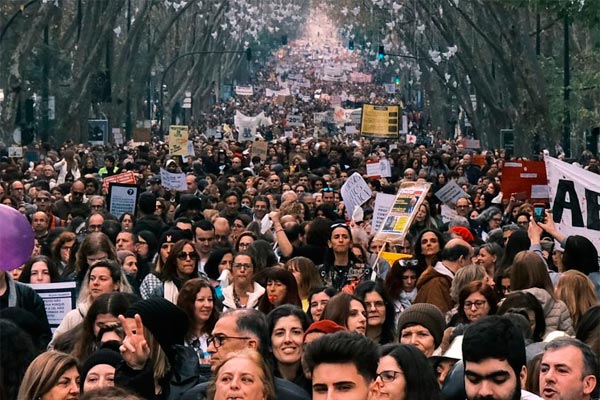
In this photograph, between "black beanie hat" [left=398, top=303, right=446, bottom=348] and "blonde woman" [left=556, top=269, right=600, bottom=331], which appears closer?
"black beanie hat" [left=398, top=303, right=446, bottom=348]

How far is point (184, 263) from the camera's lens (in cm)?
1232

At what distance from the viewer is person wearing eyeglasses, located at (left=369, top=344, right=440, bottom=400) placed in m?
7.07

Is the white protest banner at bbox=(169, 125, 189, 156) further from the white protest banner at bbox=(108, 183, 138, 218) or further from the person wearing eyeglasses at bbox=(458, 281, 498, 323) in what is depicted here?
the person wearing eyeglasses at bbox=(458, 281, 498, 323)

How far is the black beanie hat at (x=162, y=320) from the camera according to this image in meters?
8.15

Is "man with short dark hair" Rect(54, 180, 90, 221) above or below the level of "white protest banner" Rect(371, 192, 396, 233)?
below

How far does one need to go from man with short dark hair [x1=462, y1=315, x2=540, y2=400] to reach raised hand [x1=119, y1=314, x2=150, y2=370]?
1.40 meters

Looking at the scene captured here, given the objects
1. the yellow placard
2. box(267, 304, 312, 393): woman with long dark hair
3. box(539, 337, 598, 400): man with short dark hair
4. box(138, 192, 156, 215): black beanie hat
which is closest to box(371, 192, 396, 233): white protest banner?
box(138, 192, 156, 215): black beanie hat

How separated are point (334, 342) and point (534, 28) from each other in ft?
156

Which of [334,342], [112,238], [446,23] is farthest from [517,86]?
[334,342]

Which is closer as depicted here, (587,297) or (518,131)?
(587,297)

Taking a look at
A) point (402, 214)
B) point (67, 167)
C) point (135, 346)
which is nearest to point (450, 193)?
point (402, 214)

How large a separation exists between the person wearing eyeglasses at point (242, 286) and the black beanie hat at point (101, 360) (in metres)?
3.89

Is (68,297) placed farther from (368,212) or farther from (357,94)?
(357,94)

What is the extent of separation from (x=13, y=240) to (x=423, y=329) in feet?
7.76
